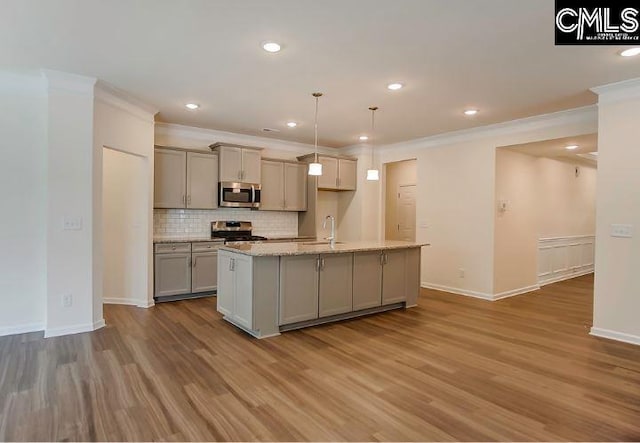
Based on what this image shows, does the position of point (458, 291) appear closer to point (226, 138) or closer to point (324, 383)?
point (324, 383)

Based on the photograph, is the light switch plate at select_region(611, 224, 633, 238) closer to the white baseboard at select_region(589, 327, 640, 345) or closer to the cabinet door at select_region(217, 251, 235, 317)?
the white baseboard at select_region(589, 327, 640, 345)

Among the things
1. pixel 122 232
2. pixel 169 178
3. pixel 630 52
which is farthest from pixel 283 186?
pixel 630 52

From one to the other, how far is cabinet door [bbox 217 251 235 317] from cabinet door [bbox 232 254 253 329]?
0.11 m

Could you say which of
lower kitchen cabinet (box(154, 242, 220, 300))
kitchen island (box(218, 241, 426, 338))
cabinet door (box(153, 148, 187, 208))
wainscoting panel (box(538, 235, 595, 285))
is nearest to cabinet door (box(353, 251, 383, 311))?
kitchen island (box(218, 241, 426, 338))

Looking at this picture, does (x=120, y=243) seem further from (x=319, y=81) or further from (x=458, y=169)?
(x=458, y=169)

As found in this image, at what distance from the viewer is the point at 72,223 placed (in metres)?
3.89

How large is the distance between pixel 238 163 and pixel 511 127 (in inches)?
165

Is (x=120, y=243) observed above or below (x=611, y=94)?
below

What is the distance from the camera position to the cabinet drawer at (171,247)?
5266 millimetres

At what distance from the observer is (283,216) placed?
23.5 feet

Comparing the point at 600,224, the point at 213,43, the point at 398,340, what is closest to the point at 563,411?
the point at 398,340

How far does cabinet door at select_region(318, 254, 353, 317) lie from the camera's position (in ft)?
13.9

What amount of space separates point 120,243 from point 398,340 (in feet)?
13.0

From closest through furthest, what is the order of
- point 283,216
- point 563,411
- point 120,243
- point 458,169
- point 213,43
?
point 563,411 < point 213,43 < point 120,243 < point 458,169 < point 283,216
